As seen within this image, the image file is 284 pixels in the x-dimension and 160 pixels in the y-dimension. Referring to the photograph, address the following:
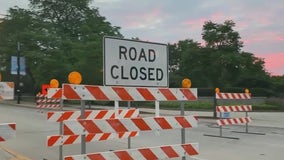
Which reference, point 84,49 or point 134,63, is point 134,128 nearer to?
point 134,63

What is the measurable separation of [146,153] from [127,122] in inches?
26.0

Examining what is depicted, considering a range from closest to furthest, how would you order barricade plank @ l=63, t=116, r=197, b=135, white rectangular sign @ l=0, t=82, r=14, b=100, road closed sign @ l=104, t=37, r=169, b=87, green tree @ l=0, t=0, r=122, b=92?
barricade plank @ l=63, t=116, r=197, b=135
road closed sign @ l=104, t=37, r=169, b=87
white rectangular sign @ l=0, t=82, r=14, b=100
green tree @ l=0, t=0, r=122, b=92

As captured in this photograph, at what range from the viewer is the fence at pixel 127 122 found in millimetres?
6715

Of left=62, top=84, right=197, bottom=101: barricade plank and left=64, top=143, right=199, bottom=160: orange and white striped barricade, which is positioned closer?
left=62, top=84, right=197, bottom=101: barricade plank

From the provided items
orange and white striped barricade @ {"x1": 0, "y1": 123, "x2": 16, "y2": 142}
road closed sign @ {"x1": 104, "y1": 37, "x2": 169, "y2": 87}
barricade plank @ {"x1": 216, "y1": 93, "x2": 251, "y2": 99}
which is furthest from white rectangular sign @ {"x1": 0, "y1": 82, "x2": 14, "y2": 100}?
barricade plank @ {"x1": 216, "y1": 93, "x2": 251, "y2": 99}

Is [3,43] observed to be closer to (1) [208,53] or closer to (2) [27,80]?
(2) [27,80]

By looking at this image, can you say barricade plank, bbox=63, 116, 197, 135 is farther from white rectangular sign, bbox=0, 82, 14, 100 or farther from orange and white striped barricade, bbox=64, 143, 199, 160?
white rectangular sign, bbox=0, 82, 14, 100

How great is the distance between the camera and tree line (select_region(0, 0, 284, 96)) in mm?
51219

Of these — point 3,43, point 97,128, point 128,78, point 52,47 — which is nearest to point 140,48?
point 128,78

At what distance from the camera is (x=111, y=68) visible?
7.18 metres

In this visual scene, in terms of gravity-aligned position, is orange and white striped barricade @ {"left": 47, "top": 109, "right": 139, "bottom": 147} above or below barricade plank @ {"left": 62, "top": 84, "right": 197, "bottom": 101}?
below

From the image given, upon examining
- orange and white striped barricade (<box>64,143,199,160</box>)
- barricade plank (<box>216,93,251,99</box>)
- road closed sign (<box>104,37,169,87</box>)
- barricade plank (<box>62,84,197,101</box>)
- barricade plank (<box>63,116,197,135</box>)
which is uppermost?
road closed sign (<box>104,37,169,87</box>)

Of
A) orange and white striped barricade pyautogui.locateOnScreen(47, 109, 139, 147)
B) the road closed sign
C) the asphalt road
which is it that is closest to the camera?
the road closed sign

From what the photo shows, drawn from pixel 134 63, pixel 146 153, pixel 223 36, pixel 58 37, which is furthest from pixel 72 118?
pixel 58 37
